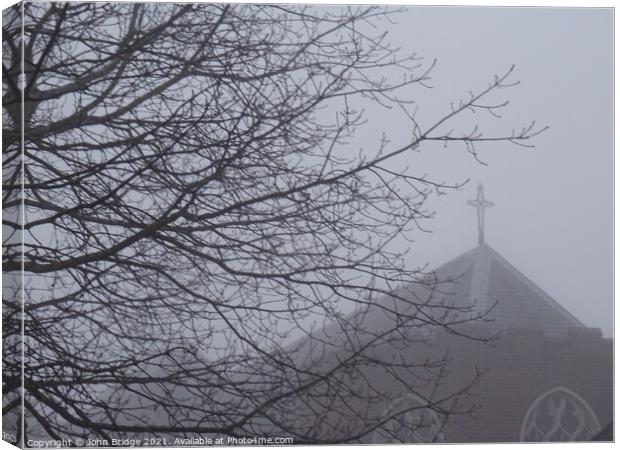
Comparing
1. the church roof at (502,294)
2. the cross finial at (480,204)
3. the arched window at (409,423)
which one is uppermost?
the cross finial at (480,204)

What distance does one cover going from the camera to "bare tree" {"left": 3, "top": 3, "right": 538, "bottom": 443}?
9.26 meters

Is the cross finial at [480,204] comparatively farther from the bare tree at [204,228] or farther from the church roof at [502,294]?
the bare tree at [204,228]

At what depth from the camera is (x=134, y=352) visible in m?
9.27

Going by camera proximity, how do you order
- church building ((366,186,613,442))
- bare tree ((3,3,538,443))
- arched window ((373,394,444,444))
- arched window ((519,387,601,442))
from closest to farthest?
bare tree ((3,3,538,443)), arched window ((373,394,444,444)), church building ((366,186,613,442)), arched window ((519,387,601,442))

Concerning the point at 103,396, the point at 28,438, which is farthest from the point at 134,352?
the point at 28,438

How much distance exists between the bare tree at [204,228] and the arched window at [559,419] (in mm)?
730

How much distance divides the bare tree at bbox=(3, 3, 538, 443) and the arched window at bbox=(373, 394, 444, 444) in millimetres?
68

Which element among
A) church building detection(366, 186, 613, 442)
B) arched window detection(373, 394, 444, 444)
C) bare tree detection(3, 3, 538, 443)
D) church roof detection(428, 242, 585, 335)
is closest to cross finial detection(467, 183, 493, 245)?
church building detection(366, 186, 613, 442)

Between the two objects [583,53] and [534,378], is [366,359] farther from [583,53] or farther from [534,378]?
[583,53]

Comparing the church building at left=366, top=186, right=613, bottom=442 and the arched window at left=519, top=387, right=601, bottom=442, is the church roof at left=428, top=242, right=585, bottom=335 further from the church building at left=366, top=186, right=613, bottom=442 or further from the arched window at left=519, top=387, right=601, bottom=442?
the arched window at left=519, top=387, right=601, bottom=442

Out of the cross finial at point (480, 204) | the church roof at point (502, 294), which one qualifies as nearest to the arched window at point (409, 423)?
the church roof at point (502, 294)

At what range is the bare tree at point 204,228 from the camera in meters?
9.26

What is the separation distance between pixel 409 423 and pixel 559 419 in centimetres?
118

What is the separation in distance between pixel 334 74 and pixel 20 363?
2.98m
